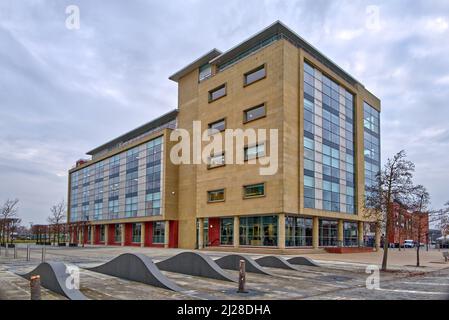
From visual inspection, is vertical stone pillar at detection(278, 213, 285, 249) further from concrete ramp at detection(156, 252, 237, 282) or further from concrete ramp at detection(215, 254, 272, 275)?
concrete ramp at detection(156, 252, 237, 282)

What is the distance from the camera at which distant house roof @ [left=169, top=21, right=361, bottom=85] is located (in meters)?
A: 44.8

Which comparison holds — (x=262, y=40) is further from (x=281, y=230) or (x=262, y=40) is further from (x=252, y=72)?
(x=281, y=230)

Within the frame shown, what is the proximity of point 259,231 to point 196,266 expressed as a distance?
26724mm

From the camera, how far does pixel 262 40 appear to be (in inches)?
1832

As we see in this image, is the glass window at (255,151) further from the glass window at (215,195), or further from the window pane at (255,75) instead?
the window pane at (255,75)

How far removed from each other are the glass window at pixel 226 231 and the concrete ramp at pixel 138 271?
2995 centimetres

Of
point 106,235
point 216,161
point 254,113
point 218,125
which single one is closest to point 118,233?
point 106,235

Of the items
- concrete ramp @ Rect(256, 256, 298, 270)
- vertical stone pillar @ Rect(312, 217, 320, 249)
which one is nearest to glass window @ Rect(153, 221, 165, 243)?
vertical stone pillar @ Rect(312, 217, 320, 249)

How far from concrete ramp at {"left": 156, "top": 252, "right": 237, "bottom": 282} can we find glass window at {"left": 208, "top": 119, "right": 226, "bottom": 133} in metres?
30.6

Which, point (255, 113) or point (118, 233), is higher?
point (255, 113)

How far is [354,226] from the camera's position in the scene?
53188 millimetres

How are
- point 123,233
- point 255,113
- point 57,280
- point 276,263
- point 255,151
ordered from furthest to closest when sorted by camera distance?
point 123,233 < point 255,113 < point 255,151 < point 276,263 < point 57,280

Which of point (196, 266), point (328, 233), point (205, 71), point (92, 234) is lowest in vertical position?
point (92, 234)
